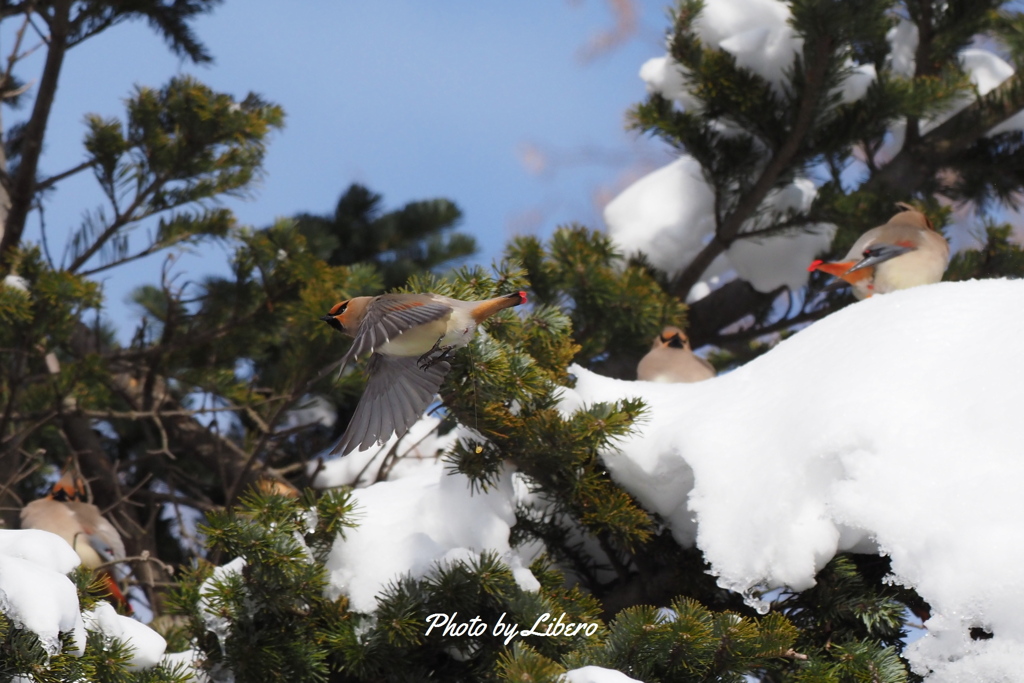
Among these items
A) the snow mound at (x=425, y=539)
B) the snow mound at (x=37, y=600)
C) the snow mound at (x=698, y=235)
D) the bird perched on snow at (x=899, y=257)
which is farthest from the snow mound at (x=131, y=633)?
the snow mound at (x=698, y=235)

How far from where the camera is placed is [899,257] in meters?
2.77

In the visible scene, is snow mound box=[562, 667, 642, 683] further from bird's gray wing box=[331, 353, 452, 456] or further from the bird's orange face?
the bird's orange face

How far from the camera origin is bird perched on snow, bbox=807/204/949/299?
2770 millimetres

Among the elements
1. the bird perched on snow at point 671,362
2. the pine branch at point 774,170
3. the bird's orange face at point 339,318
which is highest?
the pine branch at point 774,170

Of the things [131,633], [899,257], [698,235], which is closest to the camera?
[131,633]

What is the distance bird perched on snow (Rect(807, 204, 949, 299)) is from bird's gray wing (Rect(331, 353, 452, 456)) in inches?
48.7

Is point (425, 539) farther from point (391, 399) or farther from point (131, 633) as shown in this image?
Result: point (131, 633)

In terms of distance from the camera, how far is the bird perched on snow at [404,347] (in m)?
1.90

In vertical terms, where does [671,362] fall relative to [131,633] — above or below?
above

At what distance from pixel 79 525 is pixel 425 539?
1.20 metres

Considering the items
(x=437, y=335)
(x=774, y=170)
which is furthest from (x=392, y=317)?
(x=774, y=170)

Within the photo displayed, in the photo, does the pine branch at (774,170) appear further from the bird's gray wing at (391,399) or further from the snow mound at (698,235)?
the bird's gray wing at (391,399)

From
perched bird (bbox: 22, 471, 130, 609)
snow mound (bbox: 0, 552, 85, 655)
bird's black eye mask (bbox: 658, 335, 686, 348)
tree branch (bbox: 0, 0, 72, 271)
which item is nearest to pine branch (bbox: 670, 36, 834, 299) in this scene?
bird's black eye mask (bbox: 658, 335, 686, 348)

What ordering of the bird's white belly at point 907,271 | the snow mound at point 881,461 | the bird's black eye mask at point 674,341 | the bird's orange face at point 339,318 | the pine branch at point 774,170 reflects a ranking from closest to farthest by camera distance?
the snow mound at point 881,461 → the bird's orange face at point 339,318 → the bird's white belly at point 907,271 → the pine branch at point 774,170 → the bird's black eye mask at point 674,341
